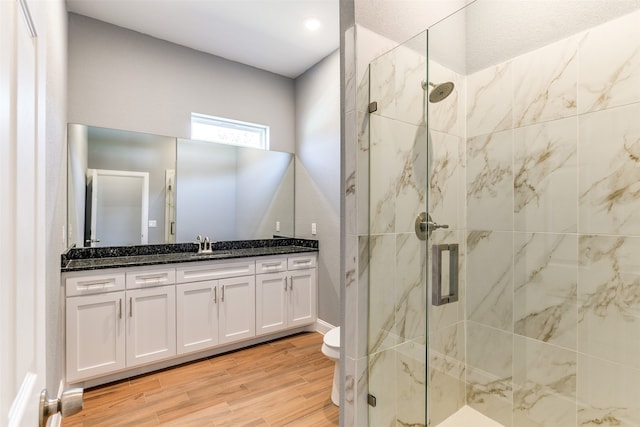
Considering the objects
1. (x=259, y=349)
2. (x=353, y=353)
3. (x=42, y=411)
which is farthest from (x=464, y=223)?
(x=259, y=349)

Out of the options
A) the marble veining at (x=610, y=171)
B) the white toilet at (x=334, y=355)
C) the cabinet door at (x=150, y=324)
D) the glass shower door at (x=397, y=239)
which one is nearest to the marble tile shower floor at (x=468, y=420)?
the glass shower door at (x=397, y=239)

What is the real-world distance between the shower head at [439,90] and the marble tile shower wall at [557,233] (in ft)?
0.76

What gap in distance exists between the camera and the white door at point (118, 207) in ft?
8.82

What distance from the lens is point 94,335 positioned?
2246 millimetres

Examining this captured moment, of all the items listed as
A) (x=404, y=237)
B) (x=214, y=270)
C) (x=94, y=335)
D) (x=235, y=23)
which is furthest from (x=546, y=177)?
(x=94, y=335)

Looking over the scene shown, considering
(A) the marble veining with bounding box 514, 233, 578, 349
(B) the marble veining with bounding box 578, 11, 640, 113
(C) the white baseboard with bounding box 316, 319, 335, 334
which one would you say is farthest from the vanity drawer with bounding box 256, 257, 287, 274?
(B) the marble veining with bounding box 578, 11, 640, 113

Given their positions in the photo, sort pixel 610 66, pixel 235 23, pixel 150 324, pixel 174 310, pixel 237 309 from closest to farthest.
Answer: pixel 610 66 < pixel 150 324 < pixel 174 310 < pixel 235 23 < pixel 237 309

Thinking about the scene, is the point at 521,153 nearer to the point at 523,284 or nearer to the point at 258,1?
the point at 523,284

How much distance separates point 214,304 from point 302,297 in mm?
921

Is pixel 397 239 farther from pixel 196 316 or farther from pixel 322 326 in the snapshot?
pixel 322 326

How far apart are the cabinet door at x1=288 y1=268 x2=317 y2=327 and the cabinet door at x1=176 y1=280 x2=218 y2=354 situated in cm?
78

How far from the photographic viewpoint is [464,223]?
1863 millimetres

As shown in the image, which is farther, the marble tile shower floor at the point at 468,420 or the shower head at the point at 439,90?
the marble tile shower floor at the point at 468,420

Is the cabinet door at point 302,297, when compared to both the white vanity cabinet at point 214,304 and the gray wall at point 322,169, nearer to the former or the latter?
the gray wall at point 322,169
